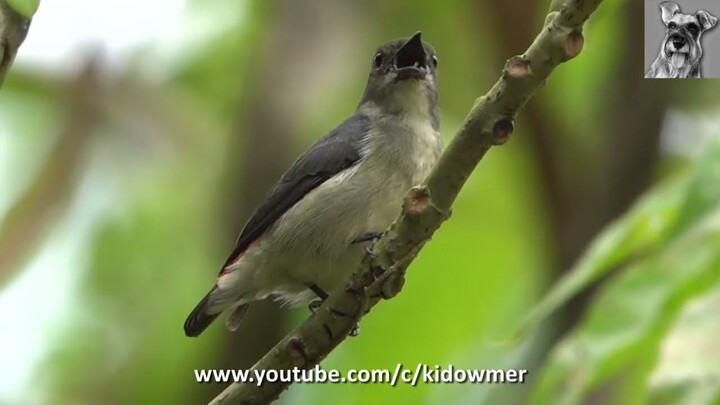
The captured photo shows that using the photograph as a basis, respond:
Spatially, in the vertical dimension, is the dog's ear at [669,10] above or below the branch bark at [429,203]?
above

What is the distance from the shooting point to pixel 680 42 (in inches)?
93.6

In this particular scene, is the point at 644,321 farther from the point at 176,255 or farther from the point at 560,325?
the point at 176,255

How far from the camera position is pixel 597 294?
7.79 ft

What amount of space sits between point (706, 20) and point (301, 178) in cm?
111

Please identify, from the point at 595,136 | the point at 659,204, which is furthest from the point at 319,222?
the point at 659,204

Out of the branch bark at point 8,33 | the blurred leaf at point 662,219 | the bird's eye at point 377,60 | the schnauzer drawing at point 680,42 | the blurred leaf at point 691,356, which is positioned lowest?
the blurred leaf at point 691,356

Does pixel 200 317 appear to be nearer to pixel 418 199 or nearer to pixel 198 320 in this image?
pixel 198 320

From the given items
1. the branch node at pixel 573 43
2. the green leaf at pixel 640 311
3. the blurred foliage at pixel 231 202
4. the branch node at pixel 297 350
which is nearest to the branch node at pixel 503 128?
the branch node at pixel 573 43

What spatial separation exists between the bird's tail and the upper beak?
80cm

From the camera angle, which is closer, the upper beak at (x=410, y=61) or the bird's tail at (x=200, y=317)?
the bird's tail at (x=200, y=317)

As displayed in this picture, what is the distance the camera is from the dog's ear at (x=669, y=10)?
2307 millimetres

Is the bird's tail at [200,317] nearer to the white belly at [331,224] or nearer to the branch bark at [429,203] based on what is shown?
the white belly at [331,224]

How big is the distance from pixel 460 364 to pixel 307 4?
1193 millimetres

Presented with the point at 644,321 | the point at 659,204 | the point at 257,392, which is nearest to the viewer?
the point at 644,321
